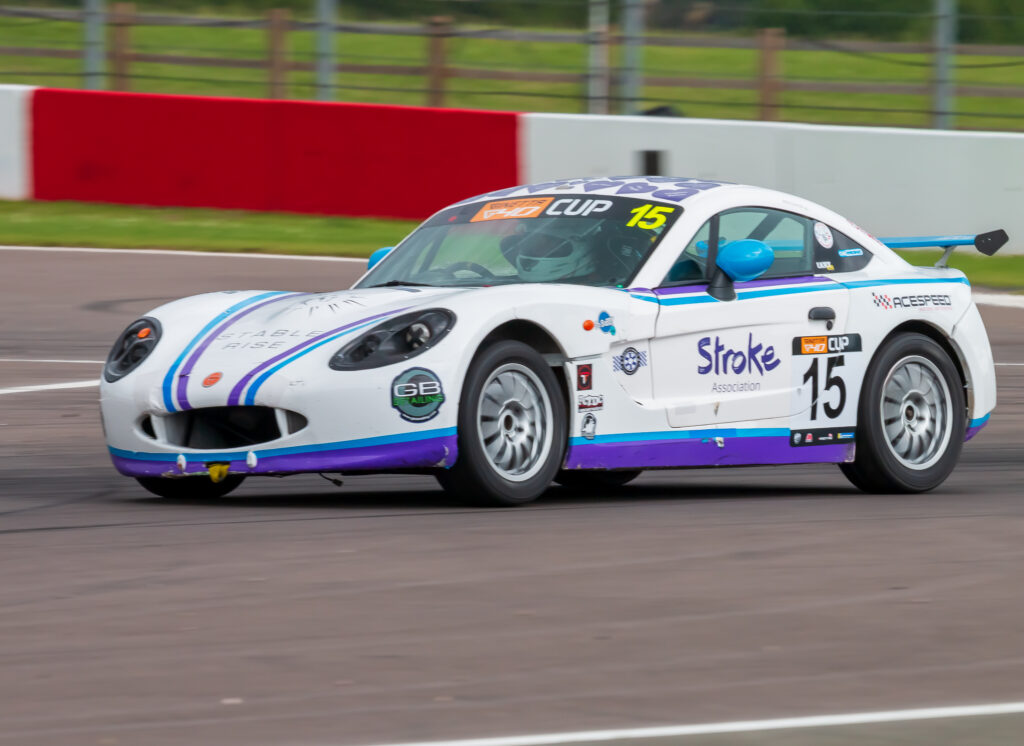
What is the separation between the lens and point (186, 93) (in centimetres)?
2044

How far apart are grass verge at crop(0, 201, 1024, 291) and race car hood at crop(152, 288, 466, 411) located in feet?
33.7

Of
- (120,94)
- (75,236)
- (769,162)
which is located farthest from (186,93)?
(769,162)

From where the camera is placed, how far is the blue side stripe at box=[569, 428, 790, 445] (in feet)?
24.6

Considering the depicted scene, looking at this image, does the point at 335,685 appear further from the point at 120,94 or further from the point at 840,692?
the point at 120,94

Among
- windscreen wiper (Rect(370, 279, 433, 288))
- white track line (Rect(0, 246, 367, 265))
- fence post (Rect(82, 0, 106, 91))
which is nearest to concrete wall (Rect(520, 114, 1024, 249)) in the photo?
white track line (Rect(0, 246, 367, 265))

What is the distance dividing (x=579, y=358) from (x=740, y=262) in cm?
88

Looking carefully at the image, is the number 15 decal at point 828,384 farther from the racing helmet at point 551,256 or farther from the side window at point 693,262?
the racing helmet at point 551,256

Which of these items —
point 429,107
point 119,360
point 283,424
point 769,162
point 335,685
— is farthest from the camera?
point 429,107

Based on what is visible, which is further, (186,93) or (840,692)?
(186,93)

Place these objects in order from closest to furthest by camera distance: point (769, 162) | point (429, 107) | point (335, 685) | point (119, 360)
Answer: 1. point (335, 685)
2. point (119, 360)
3. point (769, 162)
4. point (429, 107)

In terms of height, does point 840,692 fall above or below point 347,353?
below

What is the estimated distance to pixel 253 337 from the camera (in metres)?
7.34

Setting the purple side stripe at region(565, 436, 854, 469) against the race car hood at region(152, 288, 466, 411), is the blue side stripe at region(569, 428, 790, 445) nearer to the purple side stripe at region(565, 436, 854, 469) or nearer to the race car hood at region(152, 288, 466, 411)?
the purple side stripe at region(565, 436, 854, 469)

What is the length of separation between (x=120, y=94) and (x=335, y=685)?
15651 millimetres
